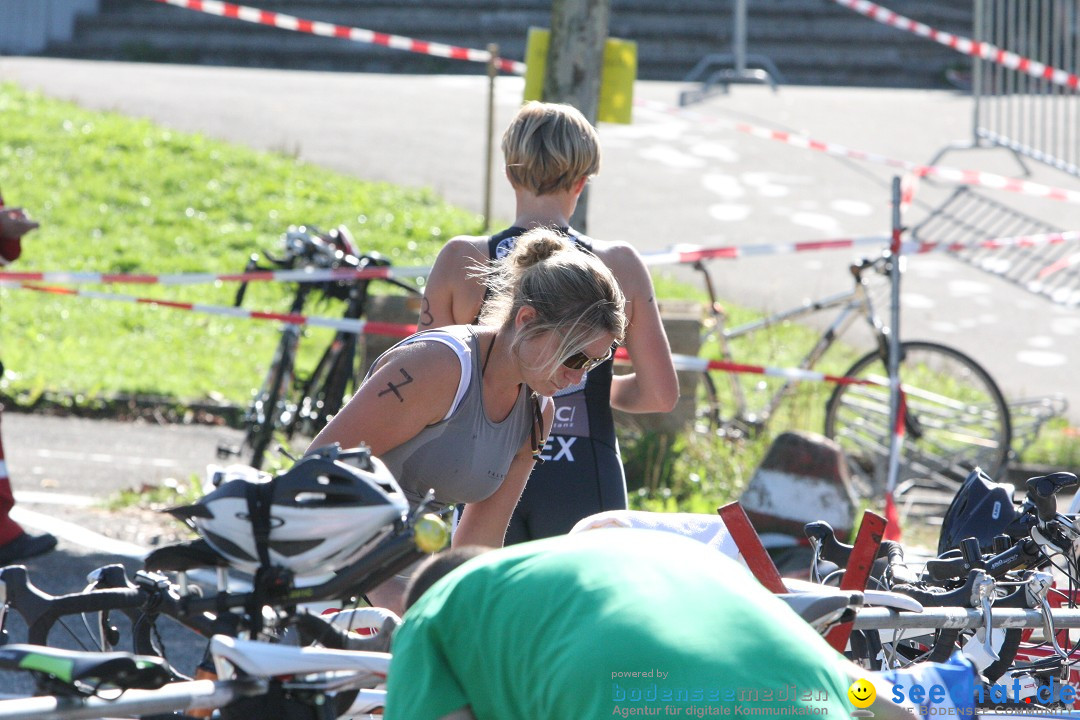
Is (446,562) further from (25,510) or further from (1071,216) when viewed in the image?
(1071,216)

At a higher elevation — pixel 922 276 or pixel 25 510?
pixel 922 276

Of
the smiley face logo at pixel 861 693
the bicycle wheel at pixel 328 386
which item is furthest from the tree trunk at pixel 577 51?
the smiley face logo at pixel 861 693

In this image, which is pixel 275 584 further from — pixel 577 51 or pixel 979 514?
pixel 577 51

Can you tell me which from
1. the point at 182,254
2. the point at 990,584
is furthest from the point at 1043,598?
the point at 182,254

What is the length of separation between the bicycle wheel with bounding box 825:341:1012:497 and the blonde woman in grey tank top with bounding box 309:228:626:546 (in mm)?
4383

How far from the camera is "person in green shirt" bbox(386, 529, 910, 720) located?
5.35 feet

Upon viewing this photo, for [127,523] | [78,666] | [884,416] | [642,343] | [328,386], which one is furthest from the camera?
[884,416]

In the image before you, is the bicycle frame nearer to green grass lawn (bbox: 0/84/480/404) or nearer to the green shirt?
green grass lawn (bbox: 0/84/480/404)

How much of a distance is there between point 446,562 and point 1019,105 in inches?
372

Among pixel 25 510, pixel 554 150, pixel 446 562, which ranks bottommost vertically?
pixel 25 510

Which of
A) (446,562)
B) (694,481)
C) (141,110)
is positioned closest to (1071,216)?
(694,481)

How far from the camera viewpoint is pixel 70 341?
8.70 m

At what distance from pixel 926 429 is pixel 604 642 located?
5.95 m

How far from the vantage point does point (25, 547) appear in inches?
201
